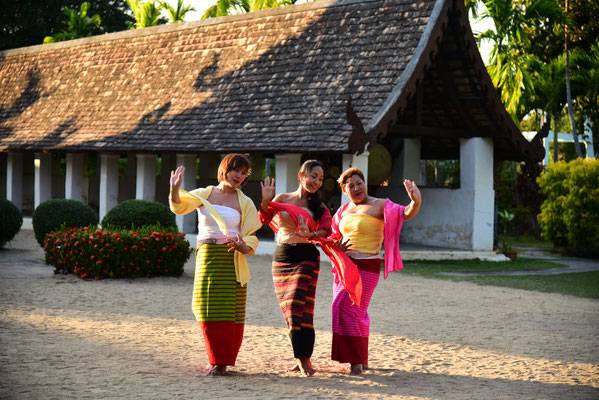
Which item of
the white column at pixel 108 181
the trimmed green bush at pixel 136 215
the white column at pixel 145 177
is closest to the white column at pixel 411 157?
the white column at pixel 145 177

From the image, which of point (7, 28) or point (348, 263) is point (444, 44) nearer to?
point (348, 263)

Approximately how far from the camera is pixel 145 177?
20.2m

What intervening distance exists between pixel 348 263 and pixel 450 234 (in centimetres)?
1211

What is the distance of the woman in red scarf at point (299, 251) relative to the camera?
654 cm

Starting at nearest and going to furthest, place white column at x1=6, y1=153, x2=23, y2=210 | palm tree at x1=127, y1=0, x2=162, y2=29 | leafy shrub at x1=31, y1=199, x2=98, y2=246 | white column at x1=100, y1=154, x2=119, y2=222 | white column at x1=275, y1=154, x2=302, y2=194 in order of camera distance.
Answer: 1. leafy shrub at x1=31, y1=199, x2=98, y2=246
2. white column at x1=275, y1=154, x2=302, y2=194
3. white column at x1=100, y1=154, x2=119, y2=222
4. white column at x1=6, y1=153, x2=23, y2=210
5. palm tree at x1=127, y1=0, x2=162, y2=29

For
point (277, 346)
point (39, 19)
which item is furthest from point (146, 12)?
point (277, 346)

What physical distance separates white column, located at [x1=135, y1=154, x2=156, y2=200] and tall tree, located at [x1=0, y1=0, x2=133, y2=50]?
67.9 ft

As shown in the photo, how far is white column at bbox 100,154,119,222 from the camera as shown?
822 inches

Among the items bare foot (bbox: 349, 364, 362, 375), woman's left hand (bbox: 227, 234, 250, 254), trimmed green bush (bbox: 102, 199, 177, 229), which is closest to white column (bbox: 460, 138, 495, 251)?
trimmed green bush (bbox: 102, 199, 177, 229)

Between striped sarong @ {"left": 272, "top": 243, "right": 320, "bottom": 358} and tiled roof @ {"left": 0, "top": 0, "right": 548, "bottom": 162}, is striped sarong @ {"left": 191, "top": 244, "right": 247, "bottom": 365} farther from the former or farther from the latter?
tiled roof @ {"left": 0, "top": 0, "right": 548, "bottom": 162}

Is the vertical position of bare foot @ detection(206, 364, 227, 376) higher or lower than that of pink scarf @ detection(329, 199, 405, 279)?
lower

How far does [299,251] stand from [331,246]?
33 cm

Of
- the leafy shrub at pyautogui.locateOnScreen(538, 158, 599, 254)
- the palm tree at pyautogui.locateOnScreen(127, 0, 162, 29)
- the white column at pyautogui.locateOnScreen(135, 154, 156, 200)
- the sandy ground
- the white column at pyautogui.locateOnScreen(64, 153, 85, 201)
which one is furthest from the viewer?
the palm tree at pyautogui.locateOnScreen(127, 0, 162, 29)

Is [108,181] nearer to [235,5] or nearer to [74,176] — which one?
[74,176]
